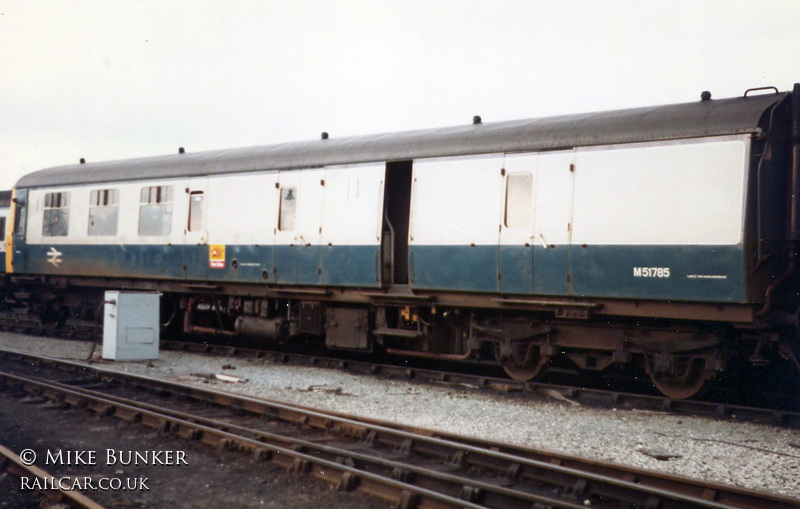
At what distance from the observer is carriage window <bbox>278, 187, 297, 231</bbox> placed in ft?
43.9

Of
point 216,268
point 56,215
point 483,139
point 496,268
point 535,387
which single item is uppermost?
point 483,139

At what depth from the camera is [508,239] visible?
10.5 metres

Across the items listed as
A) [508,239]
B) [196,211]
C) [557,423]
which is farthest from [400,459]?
[196,211]

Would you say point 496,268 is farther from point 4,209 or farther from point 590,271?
point 4,209

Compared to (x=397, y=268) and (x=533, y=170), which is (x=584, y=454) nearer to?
(x=533, y=170)

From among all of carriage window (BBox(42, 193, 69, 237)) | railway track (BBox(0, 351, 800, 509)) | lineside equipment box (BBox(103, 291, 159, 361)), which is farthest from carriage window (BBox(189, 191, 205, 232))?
railway track (BBox(0, 351, 800, 509))

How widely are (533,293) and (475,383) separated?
1.92 m

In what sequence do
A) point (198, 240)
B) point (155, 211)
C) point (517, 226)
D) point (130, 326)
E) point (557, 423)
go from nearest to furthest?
point (557, 423)
point (517, 226)
point (130, 326)
point (198, 240)
point (155, 211)

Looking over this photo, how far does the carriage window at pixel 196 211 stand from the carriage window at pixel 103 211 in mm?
2398

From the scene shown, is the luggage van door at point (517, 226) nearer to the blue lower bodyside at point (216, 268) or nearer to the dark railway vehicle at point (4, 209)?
the blue lower bodyside at point (216, 268)

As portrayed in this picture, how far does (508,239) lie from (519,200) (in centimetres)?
57

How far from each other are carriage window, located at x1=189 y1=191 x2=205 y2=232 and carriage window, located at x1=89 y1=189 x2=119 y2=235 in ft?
7.87

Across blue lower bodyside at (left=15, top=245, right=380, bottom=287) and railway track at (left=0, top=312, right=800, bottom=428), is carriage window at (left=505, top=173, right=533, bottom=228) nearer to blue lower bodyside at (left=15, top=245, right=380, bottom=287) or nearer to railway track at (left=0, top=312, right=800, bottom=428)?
railway track at (left=0, top=312, right=800, bottom=428)

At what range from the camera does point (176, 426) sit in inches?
324
